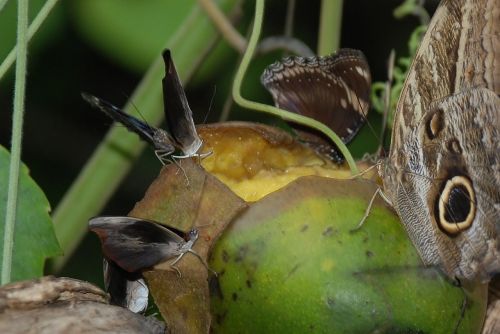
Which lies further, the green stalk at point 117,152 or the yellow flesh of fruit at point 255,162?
the green stalk at point 117,152

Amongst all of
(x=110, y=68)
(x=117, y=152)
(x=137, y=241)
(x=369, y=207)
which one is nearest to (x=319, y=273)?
(x=369, y=207)

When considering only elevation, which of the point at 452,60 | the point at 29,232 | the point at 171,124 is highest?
the point at 452,60

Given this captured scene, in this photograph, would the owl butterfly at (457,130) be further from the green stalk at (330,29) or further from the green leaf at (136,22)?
the green leaf at (136,22)

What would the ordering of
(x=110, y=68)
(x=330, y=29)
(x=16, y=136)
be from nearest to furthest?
(x=16, y=136) < (x=330, y=29) < (x=110, y=68)

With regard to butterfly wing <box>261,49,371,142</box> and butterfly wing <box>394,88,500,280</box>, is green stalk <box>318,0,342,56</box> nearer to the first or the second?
butterfly wing <box>261,49,371,142</box>

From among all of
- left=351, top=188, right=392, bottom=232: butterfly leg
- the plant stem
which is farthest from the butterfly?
left=351, top=188, right=392, bottom=232: butterfly leg

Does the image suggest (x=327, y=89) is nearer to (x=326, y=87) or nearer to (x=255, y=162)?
(x=326, y=87)

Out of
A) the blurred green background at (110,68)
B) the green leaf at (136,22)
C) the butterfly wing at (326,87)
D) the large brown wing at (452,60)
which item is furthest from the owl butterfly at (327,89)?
the green leaf at (136,22)
